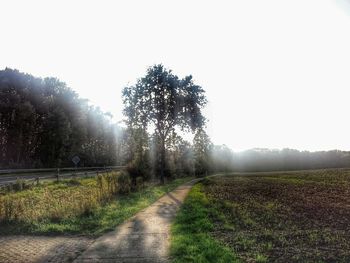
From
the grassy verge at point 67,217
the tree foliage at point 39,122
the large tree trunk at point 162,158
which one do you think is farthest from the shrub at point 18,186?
the tree foliage at point 39,122

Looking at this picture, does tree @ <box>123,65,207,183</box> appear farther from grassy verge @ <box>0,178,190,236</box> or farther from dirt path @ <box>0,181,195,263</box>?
dirt path @ <box>0,181,195,263</box>

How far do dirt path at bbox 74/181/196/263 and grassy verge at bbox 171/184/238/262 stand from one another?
0.29 meters

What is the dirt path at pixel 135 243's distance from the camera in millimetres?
9482

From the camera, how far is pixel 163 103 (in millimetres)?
39969

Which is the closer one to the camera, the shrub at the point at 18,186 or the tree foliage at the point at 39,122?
the shrub at the point at 18,186

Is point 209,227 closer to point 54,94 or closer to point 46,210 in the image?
point 46,210

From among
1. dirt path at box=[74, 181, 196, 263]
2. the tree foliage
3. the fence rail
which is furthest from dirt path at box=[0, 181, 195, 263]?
the tree foliage

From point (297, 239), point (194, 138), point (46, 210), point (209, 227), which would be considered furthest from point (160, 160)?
point (297, 239)

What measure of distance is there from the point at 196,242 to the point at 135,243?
1.69m

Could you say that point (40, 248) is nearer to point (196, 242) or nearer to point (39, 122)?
point (196, 242)

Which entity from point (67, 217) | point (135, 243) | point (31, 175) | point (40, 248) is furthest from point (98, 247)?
point (31, 175)

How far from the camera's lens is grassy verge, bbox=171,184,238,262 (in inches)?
359

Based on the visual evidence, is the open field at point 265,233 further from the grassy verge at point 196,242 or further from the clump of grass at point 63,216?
the clump of grass at point 63,216

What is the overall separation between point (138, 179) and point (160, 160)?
1120 cm
